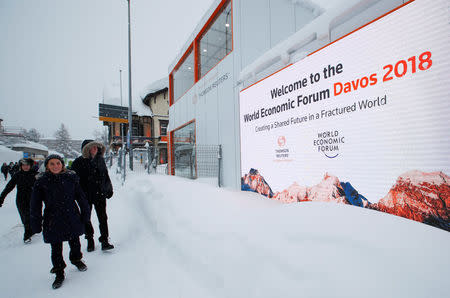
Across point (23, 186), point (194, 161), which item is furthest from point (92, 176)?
point (194, 161)

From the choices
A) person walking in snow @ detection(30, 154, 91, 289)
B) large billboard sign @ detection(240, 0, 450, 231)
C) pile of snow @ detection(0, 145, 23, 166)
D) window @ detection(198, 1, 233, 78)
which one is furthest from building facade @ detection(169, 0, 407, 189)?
pile of snow @ detection(0, 145, 23, 166)

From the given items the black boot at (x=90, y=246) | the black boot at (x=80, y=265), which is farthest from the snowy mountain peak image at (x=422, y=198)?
the black boot at (x=90, y=246)

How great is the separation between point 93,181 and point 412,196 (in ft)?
14.6

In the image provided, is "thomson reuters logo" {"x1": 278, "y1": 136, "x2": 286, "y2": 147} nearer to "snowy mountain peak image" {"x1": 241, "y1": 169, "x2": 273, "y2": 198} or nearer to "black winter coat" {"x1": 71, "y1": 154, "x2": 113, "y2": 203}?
"snowy mountain peak image" {"x1": 241, "y1": 169, "x2": 273, "y2": 198}

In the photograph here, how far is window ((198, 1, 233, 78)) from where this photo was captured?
24.4 ft

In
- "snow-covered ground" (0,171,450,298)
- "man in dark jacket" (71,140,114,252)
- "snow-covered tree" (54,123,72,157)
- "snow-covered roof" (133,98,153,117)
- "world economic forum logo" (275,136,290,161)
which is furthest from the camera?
"snow-covered tree" (54,123,72,157)

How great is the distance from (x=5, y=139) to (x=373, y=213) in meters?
50.1

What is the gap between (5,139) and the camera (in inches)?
1293

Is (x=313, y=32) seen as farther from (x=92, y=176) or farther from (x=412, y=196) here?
(x=92, y=176)

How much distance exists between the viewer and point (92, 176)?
3.09 meters

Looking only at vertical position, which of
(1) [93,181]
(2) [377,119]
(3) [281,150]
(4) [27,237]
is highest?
(2) [377,119]

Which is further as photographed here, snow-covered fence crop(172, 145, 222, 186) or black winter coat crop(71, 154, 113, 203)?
snow-covered fence crop(172, 145, 222, 186)

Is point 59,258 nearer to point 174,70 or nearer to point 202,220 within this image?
point 202,220

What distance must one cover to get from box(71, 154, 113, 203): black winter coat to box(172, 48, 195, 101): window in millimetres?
8732
